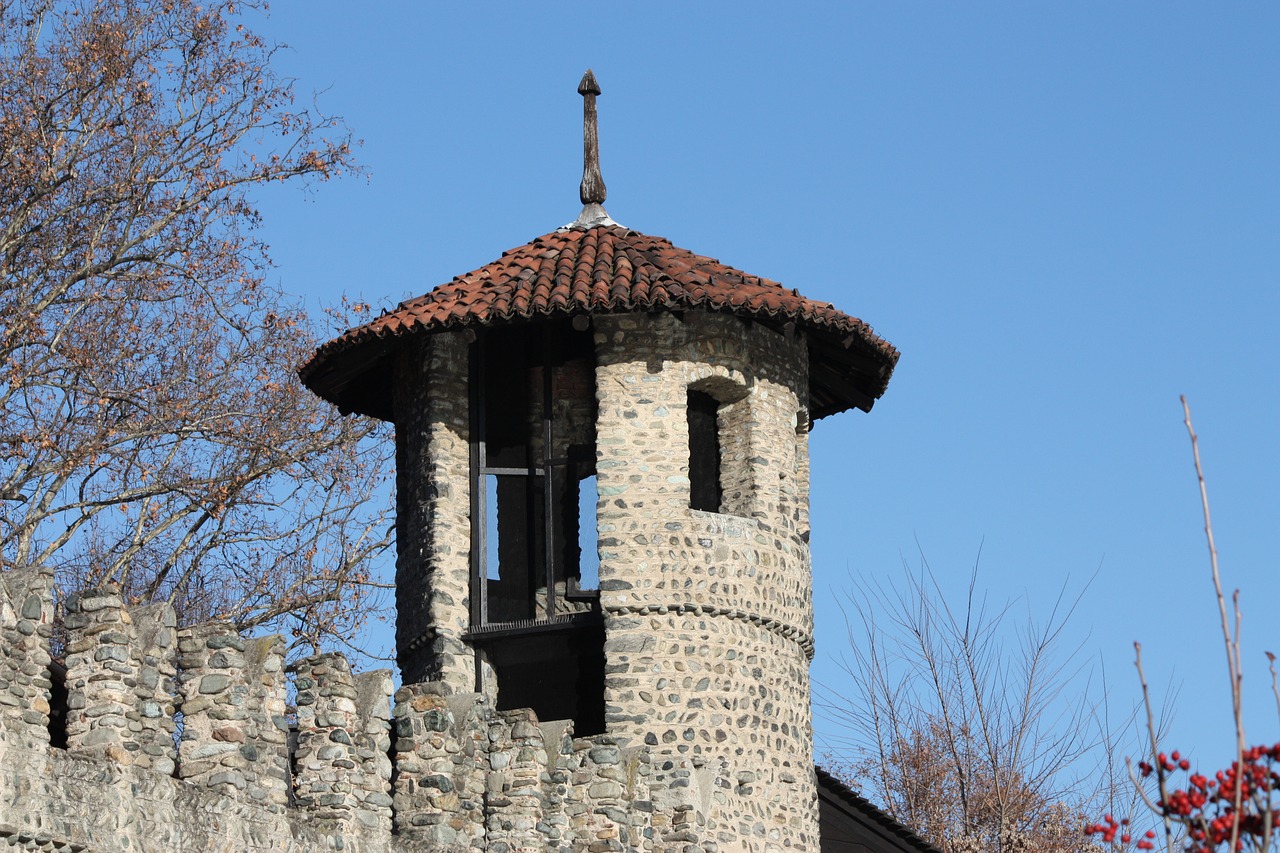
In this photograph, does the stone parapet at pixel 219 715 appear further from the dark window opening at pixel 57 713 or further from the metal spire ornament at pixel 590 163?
the metal spire ornament at pixel 590 163

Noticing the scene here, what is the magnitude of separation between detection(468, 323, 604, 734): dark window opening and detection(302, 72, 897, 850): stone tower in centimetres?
2

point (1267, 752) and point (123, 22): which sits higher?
point (123, 22)

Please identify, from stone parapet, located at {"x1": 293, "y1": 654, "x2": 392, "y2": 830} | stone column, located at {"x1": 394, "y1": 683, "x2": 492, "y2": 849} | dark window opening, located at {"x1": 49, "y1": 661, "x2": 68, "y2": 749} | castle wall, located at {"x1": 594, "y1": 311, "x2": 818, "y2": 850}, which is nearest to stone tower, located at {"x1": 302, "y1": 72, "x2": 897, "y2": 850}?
castle wall, located at {"x1": 594, "y1": 311, "x2": 818, "y2": 850}

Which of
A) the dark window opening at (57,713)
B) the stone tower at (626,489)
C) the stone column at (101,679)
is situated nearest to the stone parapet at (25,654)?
the stone column at (101,679)

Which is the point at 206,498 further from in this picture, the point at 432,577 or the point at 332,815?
the point at 332,815

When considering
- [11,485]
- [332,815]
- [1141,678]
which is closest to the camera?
[1141,678]

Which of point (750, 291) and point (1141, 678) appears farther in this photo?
point (750, 291)

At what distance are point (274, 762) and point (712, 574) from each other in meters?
4.49

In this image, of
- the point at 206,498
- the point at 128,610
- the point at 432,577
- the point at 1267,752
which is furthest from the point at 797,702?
the point at 1267,752

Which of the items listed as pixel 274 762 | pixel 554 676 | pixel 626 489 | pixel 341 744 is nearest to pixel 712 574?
pixel 626 489

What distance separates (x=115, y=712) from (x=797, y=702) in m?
6.41

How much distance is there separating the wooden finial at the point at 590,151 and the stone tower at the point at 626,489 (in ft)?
1.05

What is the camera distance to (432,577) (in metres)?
16.2

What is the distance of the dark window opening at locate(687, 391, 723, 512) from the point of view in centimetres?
1700
